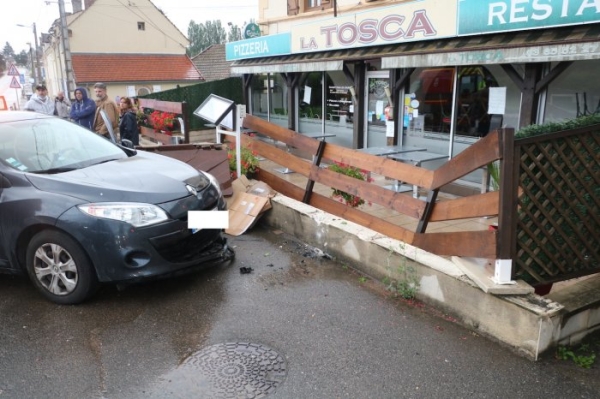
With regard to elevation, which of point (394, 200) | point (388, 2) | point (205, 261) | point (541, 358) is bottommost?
point (541, 358)

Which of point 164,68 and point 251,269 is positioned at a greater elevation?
point 164,68

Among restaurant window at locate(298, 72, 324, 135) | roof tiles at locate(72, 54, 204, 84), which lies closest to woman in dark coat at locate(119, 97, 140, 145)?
restaurant window at locate(298, 72, 324, 135)

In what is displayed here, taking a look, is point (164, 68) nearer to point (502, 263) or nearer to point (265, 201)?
point (265, 201)

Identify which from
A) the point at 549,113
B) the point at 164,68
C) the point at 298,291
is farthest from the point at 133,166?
the point at 164,68

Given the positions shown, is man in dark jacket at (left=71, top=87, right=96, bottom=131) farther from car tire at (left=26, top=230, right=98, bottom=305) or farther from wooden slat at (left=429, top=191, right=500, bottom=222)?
wooden slat at (left=429, top=191, right=500, bottom=222)

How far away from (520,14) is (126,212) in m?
5.50

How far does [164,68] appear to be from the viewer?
39.9 m

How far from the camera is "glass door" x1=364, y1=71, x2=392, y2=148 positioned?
9641 millimetres

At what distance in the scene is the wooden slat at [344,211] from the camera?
523cm

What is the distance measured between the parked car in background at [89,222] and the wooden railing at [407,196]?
72.9 inches

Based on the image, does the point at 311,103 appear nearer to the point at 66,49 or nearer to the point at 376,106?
the point at 376,106

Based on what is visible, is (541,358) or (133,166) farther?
(133,166)

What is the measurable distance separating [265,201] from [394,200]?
1871 mm

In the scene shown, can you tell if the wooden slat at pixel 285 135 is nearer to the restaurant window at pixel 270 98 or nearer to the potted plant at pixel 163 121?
the potted plant at pixel 163 121
